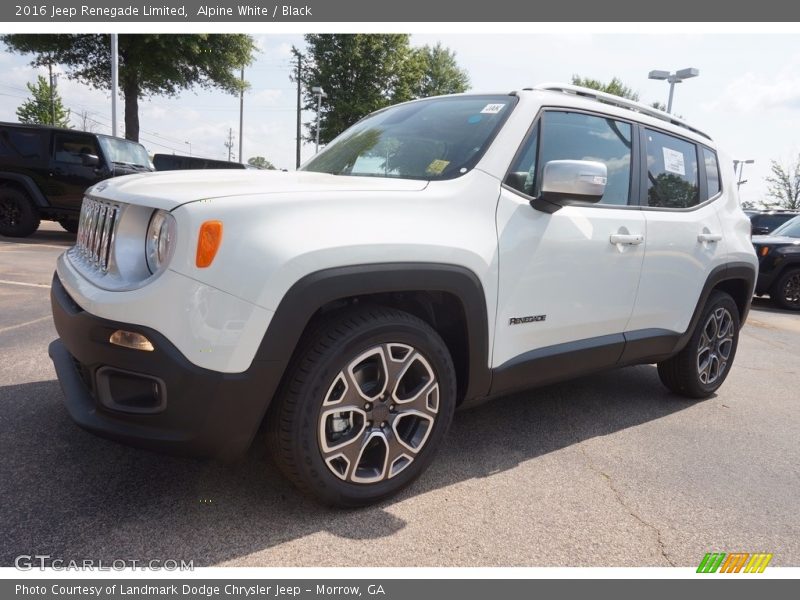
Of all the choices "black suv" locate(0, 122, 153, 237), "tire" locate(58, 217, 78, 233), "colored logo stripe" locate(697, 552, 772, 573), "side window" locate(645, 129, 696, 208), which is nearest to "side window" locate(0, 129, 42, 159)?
"black suv" locate(0, 122, 153, 237)

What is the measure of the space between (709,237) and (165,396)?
339 centimetres

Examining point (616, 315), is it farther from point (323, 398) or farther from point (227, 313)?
point (227, 313)

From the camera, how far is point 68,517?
220cm

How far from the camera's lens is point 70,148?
1034cm

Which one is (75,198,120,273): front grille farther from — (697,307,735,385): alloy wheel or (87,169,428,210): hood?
(697,307,735,385): alloy wheel

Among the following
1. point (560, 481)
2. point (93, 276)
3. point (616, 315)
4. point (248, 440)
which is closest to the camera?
point (248, 440)

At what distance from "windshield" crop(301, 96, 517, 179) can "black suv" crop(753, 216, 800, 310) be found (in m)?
8.81

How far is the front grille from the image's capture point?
7.66ft

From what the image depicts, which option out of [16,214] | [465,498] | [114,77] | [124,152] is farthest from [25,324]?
[114,77]

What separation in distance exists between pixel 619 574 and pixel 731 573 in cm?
45

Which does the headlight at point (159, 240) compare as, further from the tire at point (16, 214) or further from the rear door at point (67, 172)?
the tire at point (16, 214)

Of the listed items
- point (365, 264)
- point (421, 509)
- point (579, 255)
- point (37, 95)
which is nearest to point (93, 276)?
point (365, 264)

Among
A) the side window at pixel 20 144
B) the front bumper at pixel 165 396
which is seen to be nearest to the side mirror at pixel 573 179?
the front bumper at pixel 165 396

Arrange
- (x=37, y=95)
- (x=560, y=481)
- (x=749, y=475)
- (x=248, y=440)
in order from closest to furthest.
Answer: (x=248, y=440) < (x=560, y=481) < (x=749, y=475) < (x=37, y=95)
